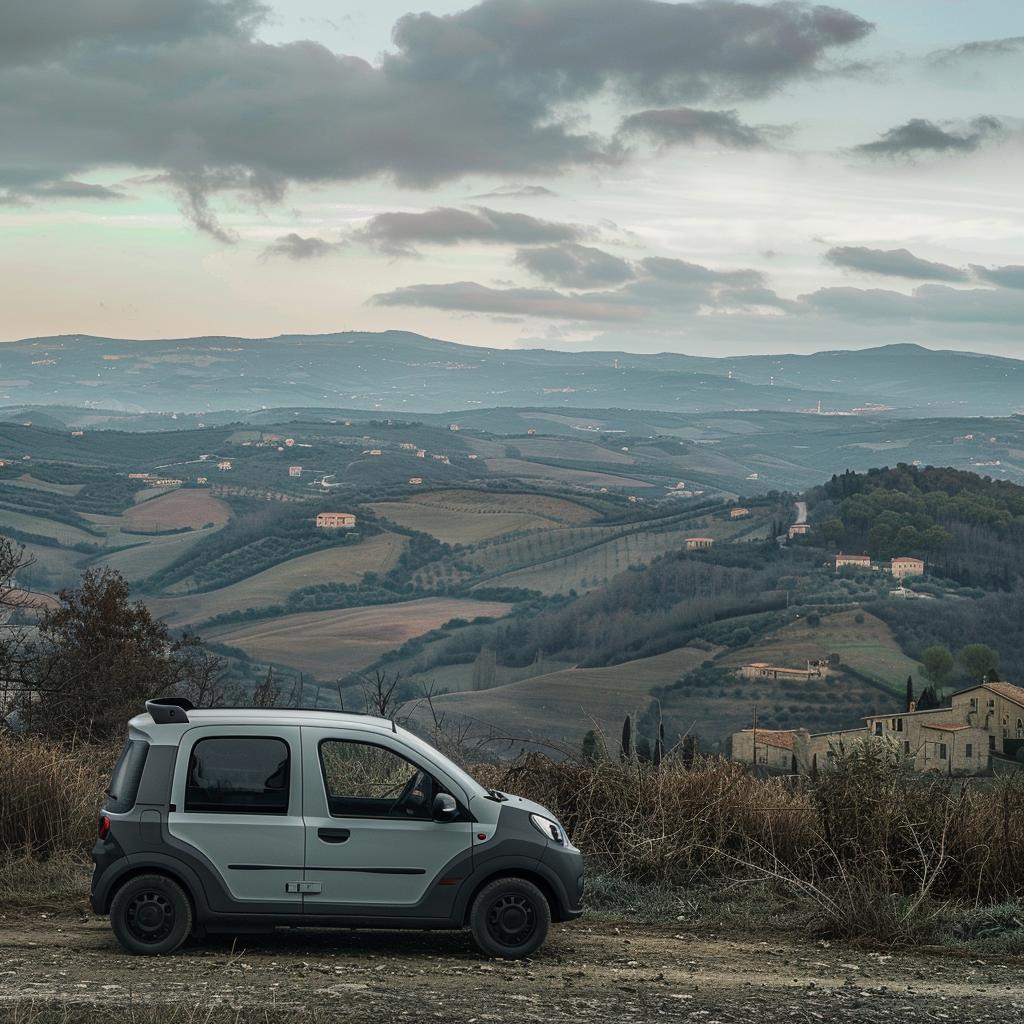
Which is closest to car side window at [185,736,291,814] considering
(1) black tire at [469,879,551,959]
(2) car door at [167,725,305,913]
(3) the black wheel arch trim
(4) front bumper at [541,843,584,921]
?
(2) car door at [167,725,305,913]

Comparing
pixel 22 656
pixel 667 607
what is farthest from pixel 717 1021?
pixel 667 607

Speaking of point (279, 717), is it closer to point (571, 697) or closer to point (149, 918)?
point (149, 918)

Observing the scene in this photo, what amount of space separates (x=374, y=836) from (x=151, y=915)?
57.7 inches

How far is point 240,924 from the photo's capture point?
28.0 ft

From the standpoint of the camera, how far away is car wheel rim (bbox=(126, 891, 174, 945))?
8445 millimetres

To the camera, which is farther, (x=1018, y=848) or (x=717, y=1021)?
(x=1018, y=848)

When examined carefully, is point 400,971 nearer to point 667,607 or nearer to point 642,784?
point 642,784

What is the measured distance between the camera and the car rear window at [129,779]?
8594mm

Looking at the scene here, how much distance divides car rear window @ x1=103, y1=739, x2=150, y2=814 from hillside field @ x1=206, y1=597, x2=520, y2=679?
140 metres

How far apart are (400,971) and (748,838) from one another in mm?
3727

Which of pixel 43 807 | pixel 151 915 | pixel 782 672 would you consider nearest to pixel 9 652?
pixel 43 807

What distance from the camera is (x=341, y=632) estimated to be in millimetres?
171000

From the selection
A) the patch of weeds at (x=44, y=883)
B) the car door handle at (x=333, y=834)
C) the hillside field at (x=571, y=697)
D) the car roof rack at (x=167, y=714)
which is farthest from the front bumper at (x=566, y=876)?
the hillside field at (x=571, y=697)

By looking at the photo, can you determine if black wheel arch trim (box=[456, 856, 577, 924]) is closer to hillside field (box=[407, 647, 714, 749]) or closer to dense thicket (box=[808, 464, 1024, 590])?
hillside field (box=[407, 647, 714, 749])
